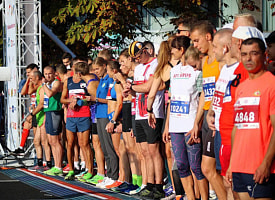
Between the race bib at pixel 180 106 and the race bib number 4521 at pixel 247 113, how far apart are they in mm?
2344

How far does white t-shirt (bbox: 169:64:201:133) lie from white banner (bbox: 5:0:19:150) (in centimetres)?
791

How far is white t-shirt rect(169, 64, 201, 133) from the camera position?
7.60m

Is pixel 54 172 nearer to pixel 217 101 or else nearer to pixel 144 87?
pixel 144 87

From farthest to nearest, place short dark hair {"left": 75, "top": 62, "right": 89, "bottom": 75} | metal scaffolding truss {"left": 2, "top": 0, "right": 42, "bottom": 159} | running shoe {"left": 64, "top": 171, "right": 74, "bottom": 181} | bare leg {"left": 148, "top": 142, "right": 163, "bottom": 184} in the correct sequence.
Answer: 1. metal scaffolding truss {"left": 2, "top": 0, "right": 42, "bottom": 159}
2. running shoe {"left": 64, "top": 171, "right": 74, "bottom": 181}
3. short dark hair {"left": 75, "top": 62, "right": 89, "bottom": 75}
4. bare leg {"left": 148, "top": 142, "right": 163, "bottom": 184}

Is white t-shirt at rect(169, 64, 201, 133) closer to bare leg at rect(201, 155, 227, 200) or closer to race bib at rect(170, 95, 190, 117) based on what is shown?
race bib at rect(170, 95, 190, 117)

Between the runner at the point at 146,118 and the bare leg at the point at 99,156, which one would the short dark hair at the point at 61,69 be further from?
the runner at the point at 146,118

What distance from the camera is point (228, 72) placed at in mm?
6195

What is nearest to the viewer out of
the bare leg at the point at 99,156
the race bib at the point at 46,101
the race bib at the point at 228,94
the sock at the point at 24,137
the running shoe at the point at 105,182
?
the race bib at the point at 228,94

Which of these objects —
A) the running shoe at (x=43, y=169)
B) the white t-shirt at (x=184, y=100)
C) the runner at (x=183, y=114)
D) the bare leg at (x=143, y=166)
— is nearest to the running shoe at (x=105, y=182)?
the bare leg at (x=143, y=166)

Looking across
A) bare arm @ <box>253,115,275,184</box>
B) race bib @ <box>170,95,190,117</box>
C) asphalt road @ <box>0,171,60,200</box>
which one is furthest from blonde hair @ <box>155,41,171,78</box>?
bare arm @ <box>253,115,275,184</box>

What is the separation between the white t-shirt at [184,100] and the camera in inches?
299

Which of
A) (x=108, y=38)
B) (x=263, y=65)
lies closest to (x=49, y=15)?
(x=108, y=38)

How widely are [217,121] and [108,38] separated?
39.6 ft

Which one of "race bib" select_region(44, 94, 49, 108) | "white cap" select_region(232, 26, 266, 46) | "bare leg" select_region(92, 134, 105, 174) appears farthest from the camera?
"race bib" select_region(44, 94, 49, 108)
